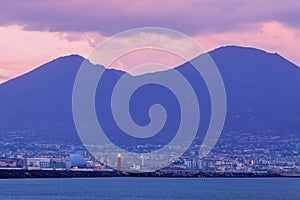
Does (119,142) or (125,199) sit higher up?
(119,142)

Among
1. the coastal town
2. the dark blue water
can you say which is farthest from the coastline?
the dark blue water

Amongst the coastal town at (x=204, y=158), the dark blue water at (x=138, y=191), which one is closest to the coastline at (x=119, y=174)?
the coastal town at (x=204, y=158)

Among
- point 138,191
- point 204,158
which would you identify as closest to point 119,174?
point 204,158

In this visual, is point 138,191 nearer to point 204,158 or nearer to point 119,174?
point 119,174

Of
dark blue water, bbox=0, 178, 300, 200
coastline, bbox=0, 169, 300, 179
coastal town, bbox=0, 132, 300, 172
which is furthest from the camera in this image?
coastal town, bbox=0, 132, 300, 172

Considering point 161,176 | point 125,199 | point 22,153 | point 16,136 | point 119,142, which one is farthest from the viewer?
point 16,136

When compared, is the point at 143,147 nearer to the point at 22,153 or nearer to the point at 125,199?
the point at 22,153

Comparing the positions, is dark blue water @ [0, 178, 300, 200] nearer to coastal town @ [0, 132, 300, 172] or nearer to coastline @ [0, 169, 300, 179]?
coastline @ [0, 169, 300, 179]

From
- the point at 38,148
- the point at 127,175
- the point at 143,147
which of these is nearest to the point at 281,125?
the point at 143,147

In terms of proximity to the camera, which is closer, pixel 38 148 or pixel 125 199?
pixel 125 199

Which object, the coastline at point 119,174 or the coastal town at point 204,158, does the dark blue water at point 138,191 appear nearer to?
the coastline at point 119,174

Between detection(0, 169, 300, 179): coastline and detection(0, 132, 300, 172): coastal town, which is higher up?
detection(0, 132, 300, 172): coastal town
